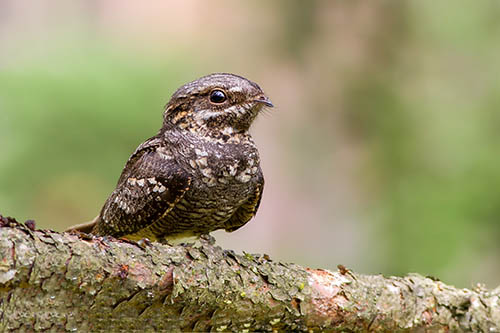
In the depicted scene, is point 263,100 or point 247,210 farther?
point 247,210

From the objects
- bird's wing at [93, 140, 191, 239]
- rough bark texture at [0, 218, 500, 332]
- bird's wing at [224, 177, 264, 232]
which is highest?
bird's wing at [224, 177, 264, 232]

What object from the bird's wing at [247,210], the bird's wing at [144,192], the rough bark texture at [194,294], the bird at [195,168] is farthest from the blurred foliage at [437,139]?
the bird's wing at [144,192]

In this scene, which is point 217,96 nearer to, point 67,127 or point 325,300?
point 325,300

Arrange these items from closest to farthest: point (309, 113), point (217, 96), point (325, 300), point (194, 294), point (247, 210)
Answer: point (194, 294) → point (325, 300) → point (217, 96) → point (247, 210) → point (309, 113)

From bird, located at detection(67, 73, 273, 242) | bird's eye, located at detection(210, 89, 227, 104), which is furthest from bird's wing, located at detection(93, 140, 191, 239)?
bird's eye, located at detection(210, 89, 227, 104)

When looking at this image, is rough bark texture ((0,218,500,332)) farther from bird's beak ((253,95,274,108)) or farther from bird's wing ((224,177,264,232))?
bird's beak ((253,95,274,108))

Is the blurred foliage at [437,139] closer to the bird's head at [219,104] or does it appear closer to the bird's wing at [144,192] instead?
the bird's head at [219,104]

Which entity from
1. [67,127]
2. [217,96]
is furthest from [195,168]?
[67,127]
